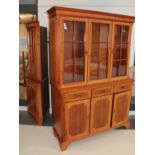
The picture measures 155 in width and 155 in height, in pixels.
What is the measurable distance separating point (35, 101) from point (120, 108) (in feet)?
4.88

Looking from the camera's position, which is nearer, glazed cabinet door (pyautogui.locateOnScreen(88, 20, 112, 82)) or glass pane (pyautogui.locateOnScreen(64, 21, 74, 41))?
glass pane (pyautogui.locateOnScreen(64, 21, 74, 41))

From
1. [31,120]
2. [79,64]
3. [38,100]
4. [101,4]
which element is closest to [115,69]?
[79,64]

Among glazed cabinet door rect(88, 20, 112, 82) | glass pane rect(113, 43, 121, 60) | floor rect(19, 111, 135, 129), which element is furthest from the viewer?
floor rect(19, 111, 135, 129)

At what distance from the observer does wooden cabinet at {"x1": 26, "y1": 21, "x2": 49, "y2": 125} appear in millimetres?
2842

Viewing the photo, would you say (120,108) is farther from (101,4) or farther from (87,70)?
(101,4)

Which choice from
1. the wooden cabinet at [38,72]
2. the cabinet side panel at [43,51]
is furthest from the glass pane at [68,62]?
the cabinet side panel at [43,51]

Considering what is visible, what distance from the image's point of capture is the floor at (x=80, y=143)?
2.40 m

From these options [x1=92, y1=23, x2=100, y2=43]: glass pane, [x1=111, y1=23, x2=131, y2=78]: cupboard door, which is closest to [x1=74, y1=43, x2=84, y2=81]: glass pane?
[x1=92, y1=23, x2=100, y2=43]: glass pane

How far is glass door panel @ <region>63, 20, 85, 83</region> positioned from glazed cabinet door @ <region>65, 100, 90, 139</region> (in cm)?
35

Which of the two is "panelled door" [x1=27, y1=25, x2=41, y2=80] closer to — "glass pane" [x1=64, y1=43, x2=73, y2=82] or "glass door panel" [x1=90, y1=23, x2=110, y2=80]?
"glass pane" [x1=64, y1=43, x2=73, y2=82]

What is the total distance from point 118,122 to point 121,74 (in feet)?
2.62

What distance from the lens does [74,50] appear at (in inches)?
94.0
